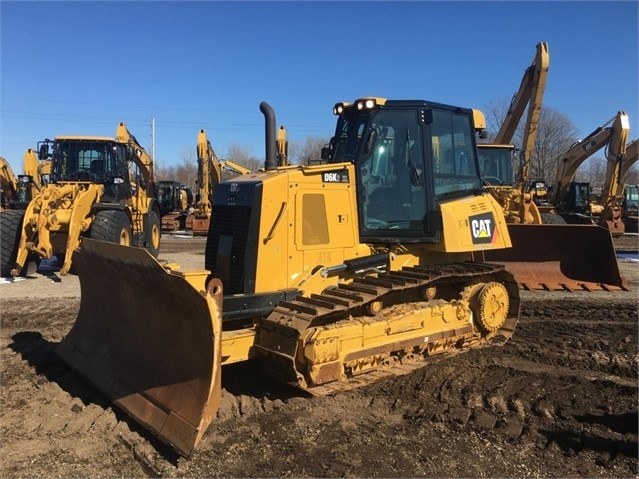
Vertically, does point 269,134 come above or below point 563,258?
above

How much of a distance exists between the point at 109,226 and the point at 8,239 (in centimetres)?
203

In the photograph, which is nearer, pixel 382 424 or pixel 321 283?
pixel 382 424

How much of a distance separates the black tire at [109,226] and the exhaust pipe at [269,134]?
20.9 feet

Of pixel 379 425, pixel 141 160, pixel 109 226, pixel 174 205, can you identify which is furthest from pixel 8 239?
pixel 174 205

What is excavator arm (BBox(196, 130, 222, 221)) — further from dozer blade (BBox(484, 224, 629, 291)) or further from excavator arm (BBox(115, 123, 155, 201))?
dozer blade (BBox(484, 224, 629, 291))

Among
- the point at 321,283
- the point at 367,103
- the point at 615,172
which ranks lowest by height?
the point at 321,283

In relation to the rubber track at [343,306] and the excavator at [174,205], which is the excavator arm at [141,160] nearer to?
the excavator at [174,205]

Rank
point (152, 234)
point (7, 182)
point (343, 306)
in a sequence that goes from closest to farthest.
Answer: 1. point (343, 306)
2. point (152, 234)
3. point (7, 182)

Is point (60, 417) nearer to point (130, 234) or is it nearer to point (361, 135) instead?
point (361, 135)

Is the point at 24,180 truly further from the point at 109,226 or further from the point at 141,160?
the point at 109,226

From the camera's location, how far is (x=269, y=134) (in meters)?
6.20

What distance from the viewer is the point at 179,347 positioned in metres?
4.50

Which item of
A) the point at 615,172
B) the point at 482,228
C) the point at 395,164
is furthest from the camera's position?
the point at 615,172

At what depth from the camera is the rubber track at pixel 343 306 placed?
4.79m
